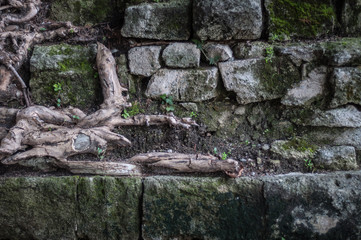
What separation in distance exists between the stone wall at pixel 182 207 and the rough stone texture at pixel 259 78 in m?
0.89

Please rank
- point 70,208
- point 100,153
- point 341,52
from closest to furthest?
point 70,208
point 341,52
point 100,153

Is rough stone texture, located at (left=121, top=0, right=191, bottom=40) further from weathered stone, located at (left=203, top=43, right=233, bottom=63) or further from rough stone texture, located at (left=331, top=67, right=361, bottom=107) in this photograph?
rough stone texture, located at (left=331, top=67, right=361, bottom=107)

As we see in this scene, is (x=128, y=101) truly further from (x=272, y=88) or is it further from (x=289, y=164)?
(x=289, y=164)

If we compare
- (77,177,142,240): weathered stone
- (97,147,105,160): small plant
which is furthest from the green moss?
(97,147,105,160): small plant

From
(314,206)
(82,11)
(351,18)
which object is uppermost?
(82,11)

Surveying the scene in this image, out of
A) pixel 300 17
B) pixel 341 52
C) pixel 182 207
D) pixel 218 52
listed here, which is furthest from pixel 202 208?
pixel 300 17

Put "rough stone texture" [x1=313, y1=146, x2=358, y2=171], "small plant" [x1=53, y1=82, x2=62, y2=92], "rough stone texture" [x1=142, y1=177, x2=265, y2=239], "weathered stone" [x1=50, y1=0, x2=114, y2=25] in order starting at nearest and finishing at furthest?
"rough stone texture" [x1=142, y1=177, x2=265, y2=239] < "rough stone texture" [x1=313, y1=146, x2=358, y2=171] < "small plant" [x1=53, y1=82, x2=62, y2=92] < "weathered stone" [x1=50, y1=0, x2=114, y2=25]

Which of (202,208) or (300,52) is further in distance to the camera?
(300,52)

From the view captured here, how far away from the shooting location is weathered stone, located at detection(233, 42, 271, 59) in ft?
10.1

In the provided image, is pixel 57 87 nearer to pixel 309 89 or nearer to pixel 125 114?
pixel 125 114

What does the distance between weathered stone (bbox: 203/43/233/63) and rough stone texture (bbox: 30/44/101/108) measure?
1.30 metres

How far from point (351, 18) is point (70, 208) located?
11.4 ft

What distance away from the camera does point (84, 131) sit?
9.66ft

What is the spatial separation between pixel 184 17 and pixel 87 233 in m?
Result: 2.44
